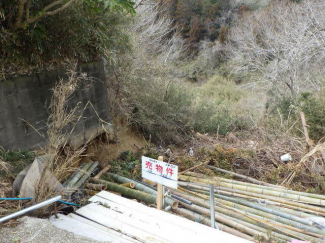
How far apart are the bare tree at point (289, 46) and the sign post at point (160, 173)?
935 centimetres

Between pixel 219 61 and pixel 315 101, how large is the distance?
13.0m

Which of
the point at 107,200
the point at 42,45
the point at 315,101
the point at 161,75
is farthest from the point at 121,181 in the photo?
the point at 315,101

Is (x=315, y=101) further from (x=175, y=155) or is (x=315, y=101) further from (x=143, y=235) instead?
(x=143, y=235)

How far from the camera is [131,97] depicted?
838 cm

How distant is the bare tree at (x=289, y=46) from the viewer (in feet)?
39.4

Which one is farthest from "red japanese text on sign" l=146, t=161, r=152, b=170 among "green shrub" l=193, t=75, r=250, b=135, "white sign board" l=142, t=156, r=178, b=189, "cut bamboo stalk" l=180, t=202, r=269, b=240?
"green shrub" l=193, t=75, r=250, b=135

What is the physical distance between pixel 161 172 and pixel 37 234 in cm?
156

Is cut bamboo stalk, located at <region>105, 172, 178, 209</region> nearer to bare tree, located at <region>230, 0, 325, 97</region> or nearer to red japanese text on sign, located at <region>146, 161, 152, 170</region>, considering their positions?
red japanese text on sign, located at <region>146, 161, 152, 170</region>

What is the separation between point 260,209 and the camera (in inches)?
173

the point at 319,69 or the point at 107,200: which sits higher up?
the point at 319,69

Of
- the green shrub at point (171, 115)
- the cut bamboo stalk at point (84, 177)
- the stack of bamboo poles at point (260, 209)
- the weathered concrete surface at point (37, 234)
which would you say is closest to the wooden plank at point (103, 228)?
the weathered concrete surface at point (37, 234)

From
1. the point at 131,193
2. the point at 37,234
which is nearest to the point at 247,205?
the point at 131,193

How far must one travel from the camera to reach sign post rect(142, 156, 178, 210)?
352cm

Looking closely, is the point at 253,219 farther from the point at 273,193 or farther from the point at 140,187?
the point at 140,187
